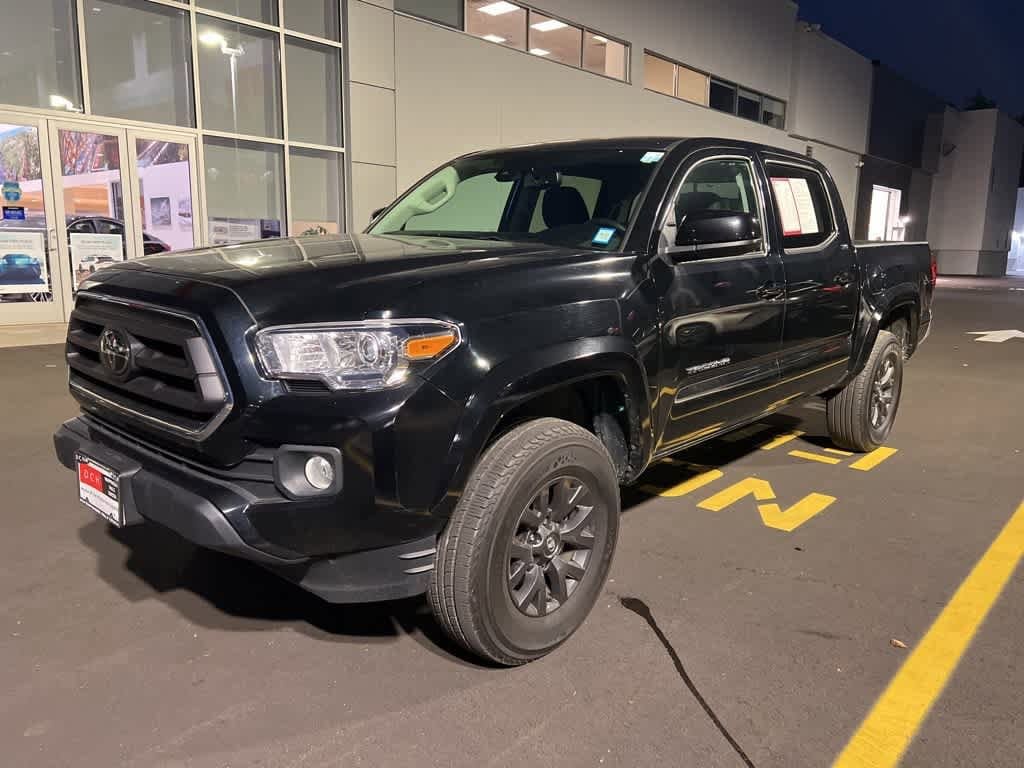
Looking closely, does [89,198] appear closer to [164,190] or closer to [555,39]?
[164,190]

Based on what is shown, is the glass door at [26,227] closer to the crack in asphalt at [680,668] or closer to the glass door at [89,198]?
the glass door at [89,198]

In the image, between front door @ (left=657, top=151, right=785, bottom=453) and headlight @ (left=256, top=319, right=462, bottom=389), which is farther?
front door @ (left=657, top=151, right=785, bottom=453)

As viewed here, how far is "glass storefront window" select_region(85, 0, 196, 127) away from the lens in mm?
10055

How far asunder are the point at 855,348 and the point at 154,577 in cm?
413

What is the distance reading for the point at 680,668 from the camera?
274 cm

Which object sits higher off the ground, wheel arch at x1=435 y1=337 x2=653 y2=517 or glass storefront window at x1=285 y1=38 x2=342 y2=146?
glass storefront window at x1=285 y1=38 x2=342 y2=146

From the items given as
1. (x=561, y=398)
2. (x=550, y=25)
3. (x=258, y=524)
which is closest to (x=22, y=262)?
(x=561, y=398)

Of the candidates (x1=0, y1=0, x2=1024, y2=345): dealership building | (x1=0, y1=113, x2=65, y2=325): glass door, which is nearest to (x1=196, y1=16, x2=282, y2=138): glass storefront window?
(x1=0, y1=0, x2=1024, y2=345): dealership building

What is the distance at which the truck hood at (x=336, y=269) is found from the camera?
233 cm

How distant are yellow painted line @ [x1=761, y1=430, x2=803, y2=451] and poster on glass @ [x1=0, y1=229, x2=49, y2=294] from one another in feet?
30.1

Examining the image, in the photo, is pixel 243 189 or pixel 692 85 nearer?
pixel 243 189

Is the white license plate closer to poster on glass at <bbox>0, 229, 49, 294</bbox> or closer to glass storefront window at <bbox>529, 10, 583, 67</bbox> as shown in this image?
poster on glass at <bbox>0, 229, 49, 294</bbox>

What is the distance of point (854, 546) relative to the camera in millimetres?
3830

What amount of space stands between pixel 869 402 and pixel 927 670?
2843mm
